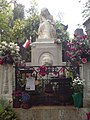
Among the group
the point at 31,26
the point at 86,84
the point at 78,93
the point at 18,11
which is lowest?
the point at 78,93

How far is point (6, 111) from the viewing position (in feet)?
23.6

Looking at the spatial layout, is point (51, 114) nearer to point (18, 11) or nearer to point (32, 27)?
→ point (32, 27)

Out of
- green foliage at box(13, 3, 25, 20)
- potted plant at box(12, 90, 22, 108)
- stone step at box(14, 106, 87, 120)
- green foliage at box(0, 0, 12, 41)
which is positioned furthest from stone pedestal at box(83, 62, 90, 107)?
green foliage at box(13, 3, 25, 20)

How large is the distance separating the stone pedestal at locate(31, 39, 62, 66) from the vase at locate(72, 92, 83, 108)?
584 cm

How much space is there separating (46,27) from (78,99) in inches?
300

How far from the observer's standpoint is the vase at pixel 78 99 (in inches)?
302

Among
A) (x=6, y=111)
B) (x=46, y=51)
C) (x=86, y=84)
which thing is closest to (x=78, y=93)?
(x=86, y=84)

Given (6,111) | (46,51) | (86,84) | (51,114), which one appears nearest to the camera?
(6,111)

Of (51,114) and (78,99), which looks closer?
(51,114)

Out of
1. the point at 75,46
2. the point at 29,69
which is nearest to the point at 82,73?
the point at 75,46

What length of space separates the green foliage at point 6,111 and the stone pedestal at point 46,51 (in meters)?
6.18

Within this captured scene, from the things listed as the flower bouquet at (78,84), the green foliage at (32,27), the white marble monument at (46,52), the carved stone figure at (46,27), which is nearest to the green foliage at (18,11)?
the green foliage at (32,27)

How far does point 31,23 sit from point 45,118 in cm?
2411

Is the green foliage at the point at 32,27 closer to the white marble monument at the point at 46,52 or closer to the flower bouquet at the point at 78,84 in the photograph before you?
the white marble monument at the point at 46,52
